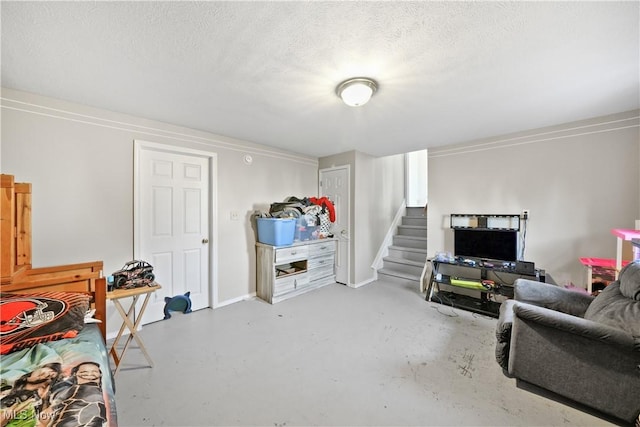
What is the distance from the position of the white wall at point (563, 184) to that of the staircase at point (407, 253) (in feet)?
3.78

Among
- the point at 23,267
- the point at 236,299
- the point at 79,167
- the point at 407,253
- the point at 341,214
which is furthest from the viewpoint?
the point at 407,253

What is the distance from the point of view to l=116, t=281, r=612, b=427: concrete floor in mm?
1458

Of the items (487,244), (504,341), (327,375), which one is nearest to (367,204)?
(487,244)

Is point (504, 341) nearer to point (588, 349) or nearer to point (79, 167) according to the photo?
point (588, 349)

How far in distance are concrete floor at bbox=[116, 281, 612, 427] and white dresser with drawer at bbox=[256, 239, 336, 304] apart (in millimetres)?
518

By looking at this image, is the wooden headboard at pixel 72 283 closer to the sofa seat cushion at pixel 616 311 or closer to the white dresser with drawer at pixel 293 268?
the white dresser with drawer at pixel 293 268

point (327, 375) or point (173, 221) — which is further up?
point (173, 221)

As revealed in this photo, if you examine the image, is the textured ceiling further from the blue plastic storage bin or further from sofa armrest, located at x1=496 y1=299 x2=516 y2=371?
sofa armrest, located at x1=496 y1=299 x2=516 y2=371

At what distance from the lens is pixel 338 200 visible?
420 cm

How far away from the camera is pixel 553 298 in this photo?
1.99 metres

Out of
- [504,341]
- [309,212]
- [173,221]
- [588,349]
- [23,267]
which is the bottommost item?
[504,341]

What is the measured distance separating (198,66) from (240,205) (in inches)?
79.0

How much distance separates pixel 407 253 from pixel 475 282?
1414 mm

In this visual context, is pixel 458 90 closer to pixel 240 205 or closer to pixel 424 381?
pixel 424 381
